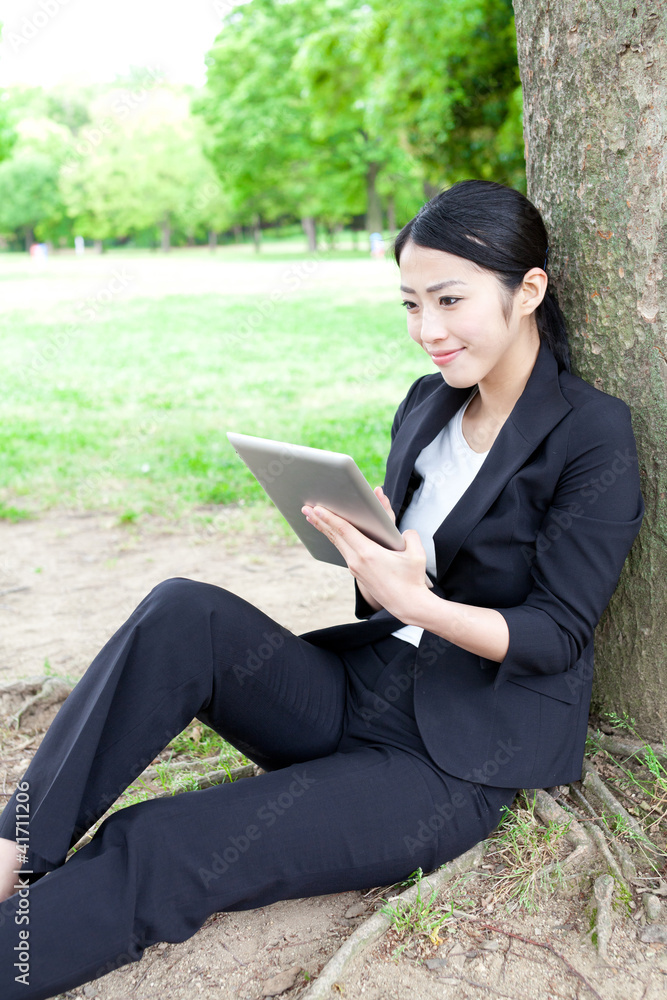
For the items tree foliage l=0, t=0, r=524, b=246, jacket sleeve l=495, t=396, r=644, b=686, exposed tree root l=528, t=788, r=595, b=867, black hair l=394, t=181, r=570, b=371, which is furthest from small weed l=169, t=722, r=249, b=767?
tree foliage l=0, t=0, r=524, b=246

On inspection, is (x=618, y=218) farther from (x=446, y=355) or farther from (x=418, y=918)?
(x=418, y=918)

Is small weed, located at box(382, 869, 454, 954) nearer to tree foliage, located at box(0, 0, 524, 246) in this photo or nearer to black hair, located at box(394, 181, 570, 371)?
black hair, located at box(394, 181, 570, 371)

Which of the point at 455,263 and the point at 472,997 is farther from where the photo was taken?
the point at 455,263

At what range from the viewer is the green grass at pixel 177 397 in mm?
6109

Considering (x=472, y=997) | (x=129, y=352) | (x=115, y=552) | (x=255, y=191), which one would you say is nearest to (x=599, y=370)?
(x=472, y=997)

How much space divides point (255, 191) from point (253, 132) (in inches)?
140

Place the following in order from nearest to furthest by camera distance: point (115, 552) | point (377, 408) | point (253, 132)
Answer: point (115, 552), point (377, 408), point (253, 132)

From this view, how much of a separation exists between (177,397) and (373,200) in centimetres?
2952

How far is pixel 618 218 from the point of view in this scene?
2.24 metres

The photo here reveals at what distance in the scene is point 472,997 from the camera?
6.05ft

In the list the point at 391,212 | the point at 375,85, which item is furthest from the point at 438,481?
the point at 391,212

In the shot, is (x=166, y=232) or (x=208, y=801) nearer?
(x=208, y=801)

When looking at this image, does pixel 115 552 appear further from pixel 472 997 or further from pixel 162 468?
pixel 472 997

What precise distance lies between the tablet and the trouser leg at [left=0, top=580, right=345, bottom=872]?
12.1 inches
